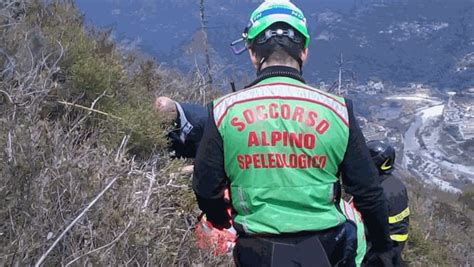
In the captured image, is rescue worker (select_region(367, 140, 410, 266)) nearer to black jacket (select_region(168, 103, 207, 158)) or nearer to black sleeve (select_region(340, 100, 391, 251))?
black jacket (select_region(168, 103, 207, 158))

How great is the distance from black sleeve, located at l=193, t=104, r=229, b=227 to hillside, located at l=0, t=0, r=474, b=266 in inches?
22.9

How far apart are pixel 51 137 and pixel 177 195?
4.90 ft

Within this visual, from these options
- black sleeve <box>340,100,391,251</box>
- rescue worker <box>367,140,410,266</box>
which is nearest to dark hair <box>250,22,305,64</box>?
black sleeve <box>340,100,391,251</box>

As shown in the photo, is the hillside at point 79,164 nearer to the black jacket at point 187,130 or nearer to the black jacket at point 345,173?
the black jacket at point 187,130

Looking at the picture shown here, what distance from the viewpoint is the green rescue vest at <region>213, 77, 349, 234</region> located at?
8.68 ft

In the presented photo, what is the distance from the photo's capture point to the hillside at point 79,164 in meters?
3.29

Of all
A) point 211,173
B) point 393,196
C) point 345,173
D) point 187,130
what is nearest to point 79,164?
point 211,173

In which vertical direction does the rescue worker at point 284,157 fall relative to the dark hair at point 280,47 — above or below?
below

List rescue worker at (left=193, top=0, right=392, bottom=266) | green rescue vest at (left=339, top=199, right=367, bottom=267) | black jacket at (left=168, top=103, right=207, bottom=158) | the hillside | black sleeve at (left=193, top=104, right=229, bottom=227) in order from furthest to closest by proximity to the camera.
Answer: black jacket at (left=168, top=103, right=207, bottom=158) → the hillside → green rescue vest at (left=339, top=199, right=367, bottom=267) → black sleeve at (left=193, top=104, right=229, bottom=227) → rescue worker at (left=193, top=0, right=392, bottom=266)

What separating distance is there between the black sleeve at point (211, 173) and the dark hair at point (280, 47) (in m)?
0.35

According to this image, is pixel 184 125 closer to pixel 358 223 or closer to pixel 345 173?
pixel 358 223

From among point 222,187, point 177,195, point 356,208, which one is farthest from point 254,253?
point 177,195

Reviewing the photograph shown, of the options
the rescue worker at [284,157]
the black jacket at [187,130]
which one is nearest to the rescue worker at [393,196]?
the black jacket at [187,130]

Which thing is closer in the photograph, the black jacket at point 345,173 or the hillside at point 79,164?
the black jacket at point 345,173
